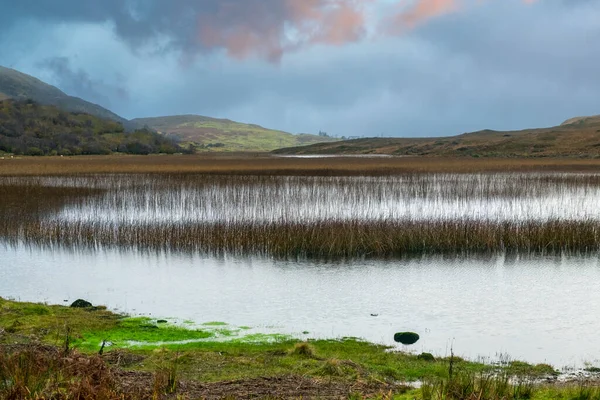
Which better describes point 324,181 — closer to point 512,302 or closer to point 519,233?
point 519,233

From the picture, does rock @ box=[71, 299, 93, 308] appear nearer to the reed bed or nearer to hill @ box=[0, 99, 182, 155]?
the reed bed

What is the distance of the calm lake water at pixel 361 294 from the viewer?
11.1 m

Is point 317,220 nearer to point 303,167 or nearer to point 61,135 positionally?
point 303,167

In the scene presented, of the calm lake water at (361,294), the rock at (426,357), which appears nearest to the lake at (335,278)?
the calm lake water at (361,294)

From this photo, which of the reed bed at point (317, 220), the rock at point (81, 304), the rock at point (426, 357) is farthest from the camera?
the reed bed at point (317, 220)

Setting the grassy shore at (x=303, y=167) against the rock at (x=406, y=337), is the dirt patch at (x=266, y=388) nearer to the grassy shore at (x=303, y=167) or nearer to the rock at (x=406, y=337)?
the rock at (x=406, y=337)

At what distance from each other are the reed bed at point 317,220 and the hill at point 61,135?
193 ft

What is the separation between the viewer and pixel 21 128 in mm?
94125

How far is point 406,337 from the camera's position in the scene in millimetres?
10891

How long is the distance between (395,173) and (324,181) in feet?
26.3

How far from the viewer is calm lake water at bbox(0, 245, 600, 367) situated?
11.1 m

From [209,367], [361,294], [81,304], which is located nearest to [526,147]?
[361,294]

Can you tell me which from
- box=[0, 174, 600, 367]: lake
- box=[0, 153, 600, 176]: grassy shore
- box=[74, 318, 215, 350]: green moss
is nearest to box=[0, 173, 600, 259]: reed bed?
box=[0, 174, 600, 367]: lake

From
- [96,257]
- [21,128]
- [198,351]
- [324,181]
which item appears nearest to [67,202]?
[96,257]
